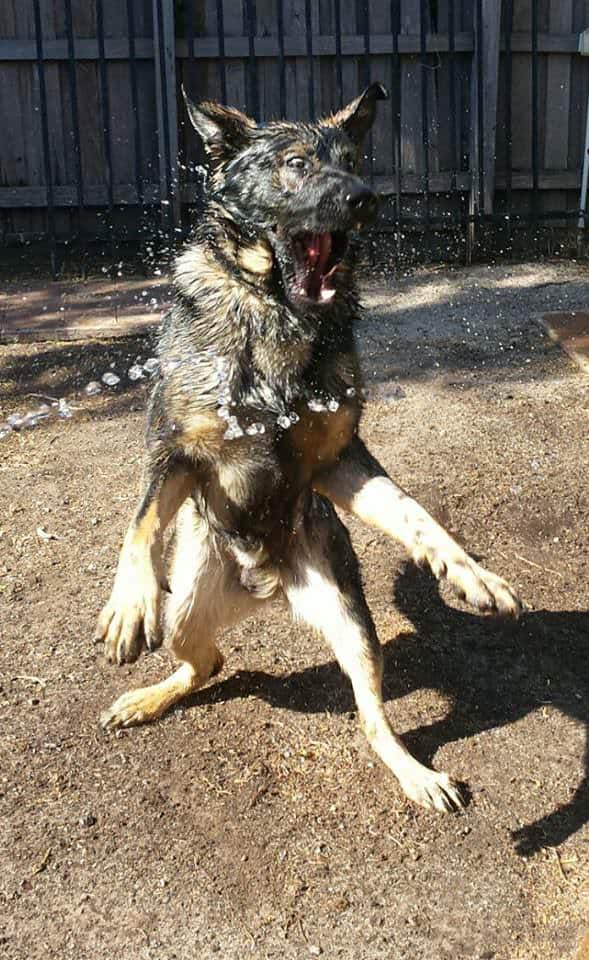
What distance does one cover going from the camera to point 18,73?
31.4 feet

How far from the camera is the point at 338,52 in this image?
907 centimetres

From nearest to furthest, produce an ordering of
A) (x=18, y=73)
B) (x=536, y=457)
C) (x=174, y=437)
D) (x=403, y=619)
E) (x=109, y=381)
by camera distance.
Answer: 1. (x=174, y=437)
2. (x=403, y=619)
3. (x=536, y=457)
4. (x=109, y=381)
5. (x=18, y=73)

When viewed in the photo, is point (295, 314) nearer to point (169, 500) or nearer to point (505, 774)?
point (169, 500)

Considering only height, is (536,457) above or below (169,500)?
below

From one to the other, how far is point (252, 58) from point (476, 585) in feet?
22.4

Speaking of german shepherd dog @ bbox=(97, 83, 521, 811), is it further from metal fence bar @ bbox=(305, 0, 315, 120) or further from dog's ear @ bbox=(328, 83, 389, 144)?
metal fence bar @ bbox=(305, 0, 315, 120)

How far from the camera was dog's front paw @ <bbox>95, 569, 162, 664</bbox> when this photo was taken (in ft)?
10.9

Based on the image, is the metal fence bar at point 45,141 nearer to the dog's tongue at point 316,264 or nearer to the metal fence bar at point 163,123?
the metal fence bar at point 163,123

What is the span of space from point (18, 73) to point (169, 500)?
713cm

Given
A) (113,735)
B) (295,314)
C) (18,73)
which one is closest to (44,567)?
(113,735)

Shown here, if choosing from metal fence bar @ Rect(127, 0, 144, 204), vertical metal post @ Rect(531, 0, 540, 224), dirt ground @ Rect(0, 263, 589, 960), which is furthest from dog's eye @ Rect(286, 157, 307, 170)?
vertical metal post @ Rect(531, 0, 540, 224)

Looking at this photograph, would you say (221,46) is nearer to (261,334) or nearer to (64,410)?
(64,410)

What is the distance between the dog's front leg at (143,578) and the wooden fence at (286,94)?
607cm

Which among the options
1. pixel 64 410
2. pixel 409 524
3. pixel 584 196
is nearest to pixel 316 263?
pixel 409 524
